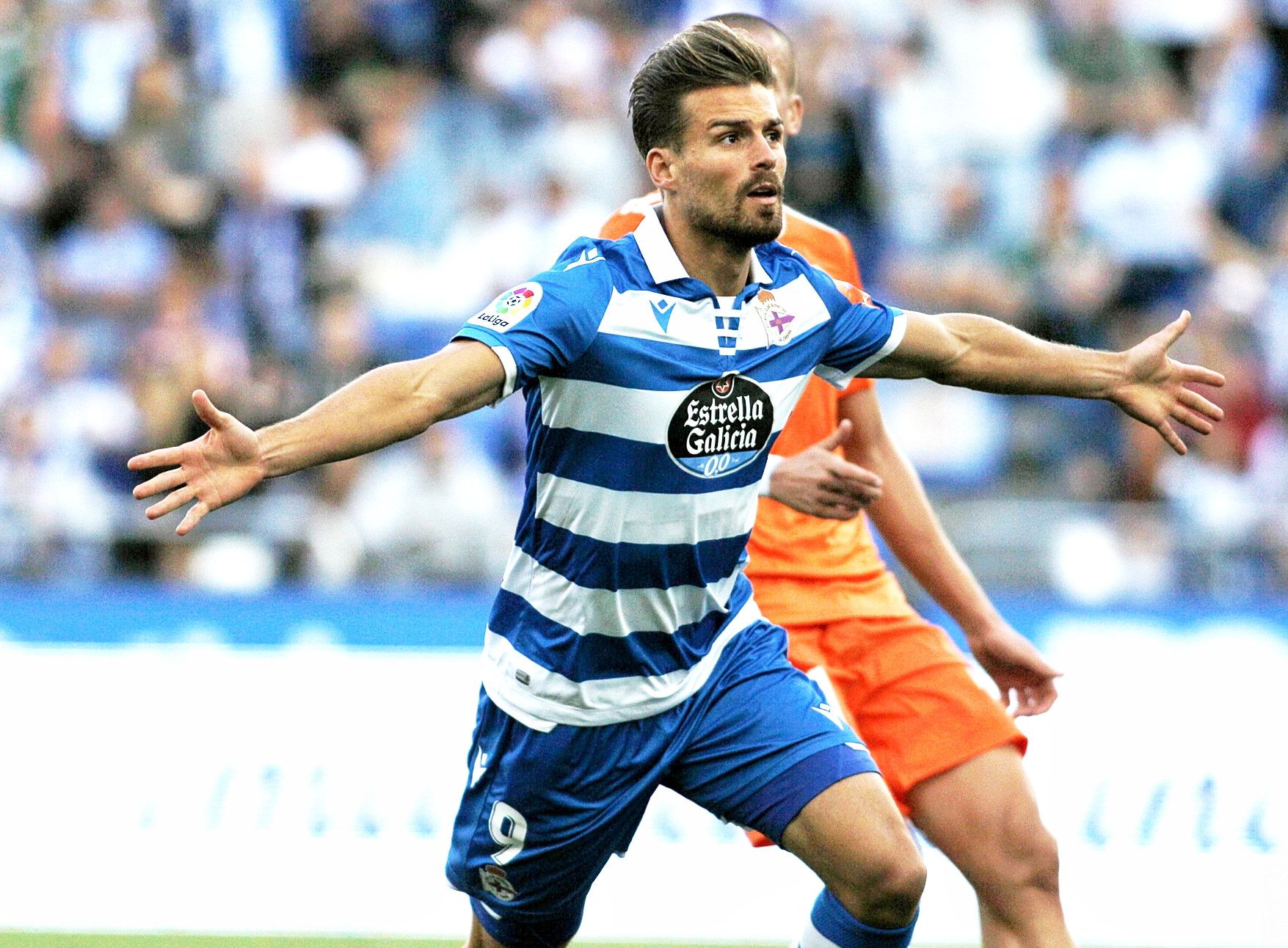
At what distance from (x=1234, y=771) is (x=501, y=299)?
4.67 meters

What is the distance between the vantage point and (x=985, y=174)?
11.6 metres

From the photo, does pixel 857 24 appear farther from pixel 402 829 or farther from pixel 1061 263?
pixel 402 829

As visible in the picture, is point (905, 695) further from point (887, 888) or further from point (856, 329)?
point (856, 329)

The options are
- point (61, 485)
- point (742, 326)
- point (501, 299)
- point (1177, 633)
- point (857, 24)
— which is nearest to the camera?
point (501, 299)

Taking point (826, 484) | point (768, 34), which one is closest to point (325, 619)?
point (768, 34)

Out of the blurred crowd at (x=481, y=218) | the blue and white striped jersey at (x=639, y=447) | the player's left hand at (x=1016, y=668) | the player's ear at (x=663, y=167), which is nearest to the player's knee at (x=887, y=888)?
the blue and white striped jersey at (x=639, y=447)

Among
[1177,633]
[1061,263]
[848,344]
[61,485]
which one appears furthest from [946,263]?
[848,344]

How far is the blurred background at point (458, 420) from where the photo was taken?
766 centimetres

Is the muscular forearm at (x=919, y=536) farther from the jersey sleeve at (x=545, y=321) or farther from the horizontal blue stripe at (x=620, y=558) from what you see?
the jersey sleeve at (x=545, y=321)

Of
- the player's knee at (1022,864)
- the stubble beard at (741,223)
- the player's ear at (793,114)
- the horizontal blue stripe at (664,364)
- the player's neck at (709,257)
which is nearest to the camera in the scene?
the horizontal blue stripe at (664,364)

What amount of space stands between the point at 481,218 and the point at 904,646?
657cm

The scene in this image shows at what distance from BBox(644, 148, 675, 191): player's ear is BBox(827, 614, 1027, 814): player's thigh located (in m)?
1.51

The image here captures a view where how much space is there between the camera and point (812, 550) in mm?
5504

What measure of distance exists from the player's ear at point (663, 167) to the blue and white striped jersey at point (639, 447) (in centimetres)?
10
